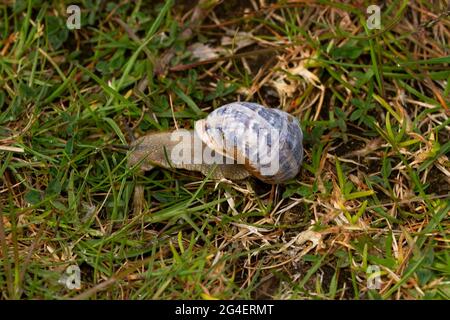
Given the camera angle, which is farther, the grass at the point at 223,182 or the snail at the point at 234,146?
the snail at the point at 234,146

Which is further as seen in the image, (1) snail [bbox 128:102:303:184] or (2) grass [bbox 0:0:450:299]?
(1) snail [bbox 128:102:303:184]

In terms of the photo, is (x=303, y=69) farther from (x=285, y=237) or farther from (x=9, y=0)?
(x=9, y=0)

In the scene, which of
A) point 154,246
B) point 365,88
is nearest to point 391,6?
point 365,88
